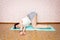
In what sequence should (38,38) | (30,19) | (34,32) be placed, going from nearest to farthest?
1. (38,38)
2. (34,32)
3. (30,19)

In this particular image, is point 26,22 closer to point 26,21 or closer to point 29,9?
point 26,21

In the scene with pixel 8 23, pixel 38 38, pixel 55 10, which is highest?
pixel 55 10

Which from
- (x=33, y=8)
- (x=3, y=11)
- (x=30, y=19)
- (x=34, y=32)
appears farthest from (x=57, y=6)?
(x=3, y=11)

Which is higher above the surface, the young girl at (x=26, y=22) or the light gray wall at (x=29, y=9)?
the light gray wall at (x=29, y=9)

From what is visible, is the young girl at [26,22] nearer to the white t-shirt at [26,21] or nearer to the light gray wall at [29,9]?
the white t-shirt at [26,21]

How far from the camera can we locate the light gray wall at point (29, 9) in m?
2.77

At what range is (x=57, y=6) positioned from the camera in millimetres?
2785

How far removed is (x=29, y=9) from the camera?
279 cm

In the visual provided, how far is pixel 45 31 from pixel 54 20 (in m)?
0.82

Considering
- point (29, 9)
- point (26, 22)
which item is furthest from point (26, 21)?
point (29, 9)

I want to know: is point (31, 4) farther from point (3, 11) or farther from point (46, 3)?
point (3, 11)

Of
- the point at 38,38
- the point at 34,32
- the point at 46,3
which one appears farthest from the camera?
the point at 46,3

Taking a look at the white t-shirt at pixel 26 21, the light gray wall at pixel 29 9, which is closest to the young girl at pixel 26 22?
the white t-shirt at pixel 26 21

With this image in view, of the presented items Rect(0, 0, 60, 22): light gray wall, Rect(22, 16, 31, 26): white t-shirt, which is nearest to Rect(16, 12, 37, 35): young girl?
Rect(22, 16, 31, 26): white t-shirt
